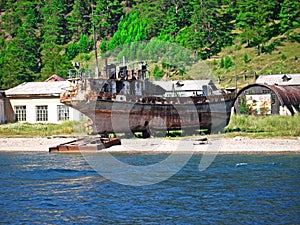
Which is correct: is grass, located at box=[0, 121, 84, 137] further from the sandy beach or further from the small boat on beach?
the small boat on beach

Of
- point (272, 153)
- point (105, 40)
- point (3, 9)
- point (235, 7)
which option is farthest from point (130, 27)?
point (272, 153)

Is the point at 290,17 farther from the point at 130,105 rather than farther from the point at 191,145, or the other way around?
the point at 191,145

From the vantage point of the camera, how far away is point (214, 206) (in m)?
20.8

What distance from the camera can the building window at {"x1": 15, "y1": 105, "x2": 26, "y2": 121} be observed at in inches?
2145

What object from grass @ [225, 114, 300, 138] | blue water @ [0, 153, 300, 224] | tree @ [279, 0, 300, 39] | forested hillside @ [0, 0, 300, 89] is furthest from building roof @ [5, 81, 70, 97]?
tree @ [279, 0, 300, 39]

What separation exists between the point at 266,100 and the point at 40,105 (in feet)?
70.9

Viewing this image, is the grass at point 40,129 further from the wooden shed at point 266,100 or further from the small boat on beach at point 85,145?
the wooden shed at point 266,100

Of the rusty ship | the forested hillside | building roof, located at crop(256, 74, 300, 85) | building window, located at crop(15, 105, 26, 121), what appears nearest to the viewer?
the rusty ship

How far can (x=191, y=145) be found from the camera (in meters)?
36.3

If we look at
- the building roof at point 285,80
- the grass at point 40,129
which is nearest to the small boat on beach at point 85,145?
the grass at point 40,129

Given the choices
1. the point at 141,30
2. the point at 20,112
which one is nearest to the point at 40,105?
the point at 20,112

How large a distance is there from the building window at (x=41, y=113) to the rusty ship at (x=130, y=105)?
13.4m

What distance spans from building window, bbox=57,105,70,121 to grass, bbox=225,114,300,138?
14985 mm

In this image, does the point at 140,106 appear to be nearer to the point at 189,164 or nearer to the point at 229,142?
the point at 229,142
